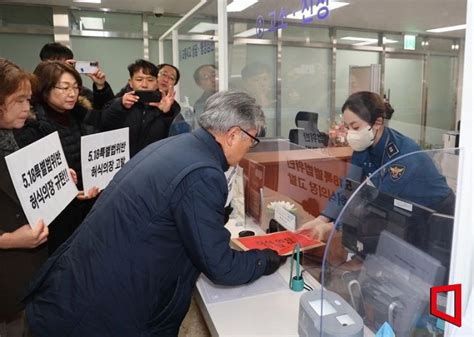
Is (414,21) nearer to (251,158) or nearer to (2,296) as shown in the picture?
(251,158)

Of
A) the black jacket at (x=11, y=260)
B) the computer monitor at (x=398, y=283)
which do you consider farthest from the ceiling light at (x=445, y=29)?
the black jacket at (x=11, y=260)

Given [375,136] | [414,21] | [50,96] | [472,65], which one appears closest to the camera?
[472,65]

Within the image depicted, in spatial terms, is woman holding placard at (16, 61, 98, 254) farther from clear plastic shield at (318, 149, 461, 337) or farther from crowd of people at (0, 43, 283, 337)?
clear plastic shield at (318, 149, 461, 337)

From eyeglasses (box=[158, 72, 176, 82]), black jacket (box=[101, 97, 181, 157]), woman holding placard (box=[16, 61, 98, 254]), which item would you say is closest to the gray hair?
woman holding placard (box=[16, 61, 98, 254])

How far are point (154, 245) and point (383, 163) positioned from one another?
0.72 m

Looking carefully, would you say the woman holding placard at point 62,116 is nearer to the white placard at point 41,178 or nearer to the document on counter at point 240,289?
the white placard at point 41,178

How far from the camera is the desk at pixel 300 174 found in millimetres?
1456

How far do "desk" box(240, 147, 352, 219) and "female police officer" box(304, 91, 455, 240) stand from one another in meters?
0.07

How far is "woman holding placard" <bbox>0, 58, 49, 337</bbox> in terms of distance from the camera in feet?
4.31

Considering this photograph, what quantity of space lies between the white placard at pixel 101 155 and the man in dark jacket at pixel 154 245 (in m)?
0.72

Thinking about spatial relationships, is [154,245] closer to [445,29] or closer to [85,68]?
[445,29]

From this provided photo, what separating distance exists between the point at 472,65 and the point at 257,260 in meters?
0.80

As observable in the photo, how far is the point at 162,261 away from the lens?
1086 millimetres

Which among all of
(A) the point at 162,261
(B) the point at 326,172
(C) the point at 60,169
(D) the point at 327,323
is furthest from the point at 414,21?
(C) the point at 60,169
